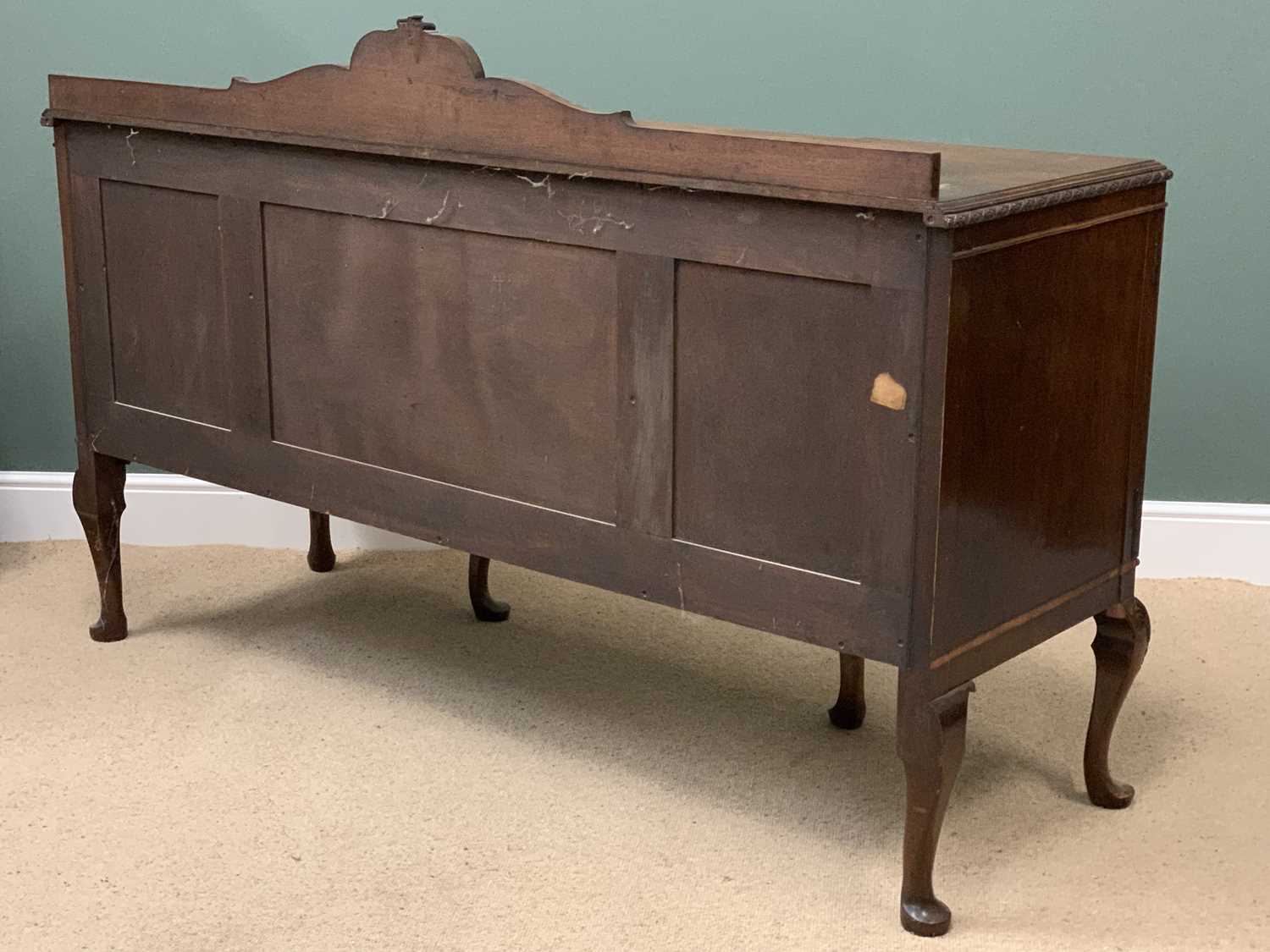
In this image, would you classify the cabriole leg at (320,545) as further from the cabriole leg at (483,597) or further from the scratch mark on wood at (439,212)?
the scratch mark on wood at (439,212)

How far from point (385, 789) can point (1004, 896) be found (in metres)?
0.79

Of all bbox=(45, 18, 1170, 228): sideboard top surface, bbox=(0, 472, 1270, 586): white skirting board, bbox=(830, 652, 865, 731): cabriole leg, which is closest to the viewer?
bbox=(45, 18, 1170, 228): sideboard top surface

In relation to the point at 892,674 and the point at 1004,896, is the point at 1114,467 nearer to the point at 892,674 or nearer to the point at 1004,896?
the point at 1004,896

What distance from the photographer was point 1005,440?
174cm

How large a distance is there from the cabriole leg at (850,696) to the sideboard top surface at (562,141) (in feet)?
2.33

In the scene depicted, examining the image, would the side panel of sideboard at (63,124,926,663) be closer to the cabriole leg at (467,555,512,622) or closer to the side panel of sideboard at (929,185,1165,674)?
the side panel of sideboard at (929,185,1165,674)

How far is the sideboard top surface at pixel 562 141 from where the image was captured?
161 centimetres

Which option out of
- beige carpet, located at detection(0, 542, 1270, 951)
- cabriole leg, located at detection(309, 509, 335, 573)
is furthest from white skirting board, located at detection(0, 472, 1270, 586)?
beige carpet, located at detection(0, 542, 1270, 951)

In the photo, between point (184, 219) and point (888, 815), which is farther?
point (184, 219)

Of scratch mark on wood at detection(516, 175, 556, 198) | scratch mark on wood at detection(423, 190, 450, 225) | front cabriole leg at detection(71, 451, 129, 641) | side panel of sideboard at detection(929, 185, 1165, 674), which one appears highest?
scratch mark on wood at detection(516, 175, 556, 198)

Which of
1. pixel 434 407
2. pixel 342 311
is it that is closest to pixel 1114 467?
pixel 434 407

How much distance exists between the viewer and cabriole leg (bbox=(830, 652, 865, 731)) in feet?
7.50

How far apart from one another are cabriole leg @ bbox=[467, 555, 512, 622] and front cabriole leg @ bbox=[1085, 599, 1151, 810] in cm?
104

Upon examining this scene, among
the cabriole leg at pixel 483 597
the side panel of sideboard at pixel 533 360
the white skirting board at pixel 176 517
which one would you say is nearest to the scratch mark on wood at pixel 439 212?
the side panel of sideboard at pixel 533 360
